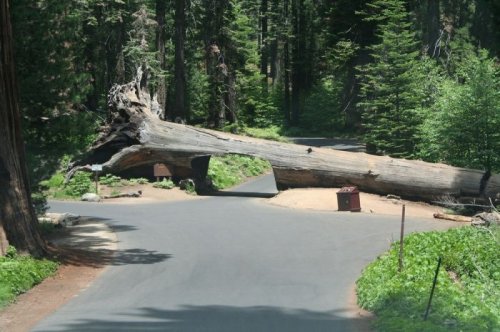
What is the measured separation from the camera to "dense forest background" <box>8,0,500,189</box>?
16938 mm

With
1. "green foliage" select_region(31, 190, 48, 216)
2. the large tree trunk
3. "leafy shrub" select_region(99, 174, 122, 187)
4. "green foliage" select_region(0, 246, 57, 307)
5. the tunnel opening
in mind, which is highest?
the large tree trunk

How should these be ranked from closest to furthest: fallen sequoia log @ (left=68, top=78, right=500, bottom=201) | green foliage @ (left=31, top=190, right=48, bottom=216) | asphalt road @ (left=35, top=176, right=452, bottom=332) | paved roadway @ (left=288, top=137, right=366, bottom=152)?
asphalt road @ (left=35, top=176, right=452, bottom=332), green foliage @ (left=31, top=190, right=48, bottom=216), fallen sequoia log @ (left=68, top=78, right=500, bottom=201), paved roadway @ (left=288, top=137, right=366, bottom=152)

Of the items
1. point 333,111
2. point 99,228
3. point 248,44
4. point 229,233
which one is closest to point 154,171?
point 99,228

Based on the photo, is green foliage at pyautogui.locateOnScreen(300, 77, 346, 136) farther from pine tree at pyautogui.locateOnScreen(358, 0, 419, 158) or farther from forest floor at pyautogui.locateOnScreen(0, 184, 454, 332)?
forest floor at pyautogui.locateOnScreen(0, 184, 454, 332)

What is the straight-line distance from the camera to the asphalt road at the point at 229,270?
9.23 metres

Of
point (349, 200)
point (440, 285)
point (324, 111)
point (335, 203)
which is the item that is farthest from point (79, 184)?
point (324, 111)

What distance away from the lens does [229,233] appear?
60.6 feet

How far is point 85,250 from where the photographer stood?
1612 cm

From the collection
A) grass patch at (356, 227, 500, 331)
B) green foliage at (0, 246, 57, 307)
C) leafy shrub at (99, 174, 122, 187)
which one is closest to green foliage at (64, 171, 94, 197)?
leafy shrub at (99, 174, 122, 187)

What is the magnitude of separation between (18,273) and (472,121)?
1839cm

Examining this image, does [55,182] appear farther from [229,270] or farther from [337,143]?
[337,143]

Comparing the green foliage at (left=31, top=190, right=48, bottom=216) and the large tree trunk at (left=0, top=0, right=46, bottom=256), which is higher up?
the large tree trunk at (left=0, top=0, right=46, bottom=256)

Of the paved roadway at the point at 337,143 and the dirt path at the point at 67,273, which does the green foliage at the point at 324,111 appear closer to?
the paved roadway at the point at 337,143

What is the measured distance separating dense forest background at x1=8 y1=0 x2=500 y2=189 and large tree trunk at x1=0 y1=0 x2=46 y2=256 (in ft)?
9.23
